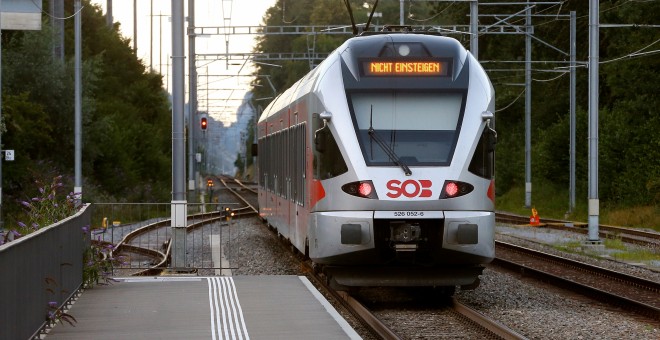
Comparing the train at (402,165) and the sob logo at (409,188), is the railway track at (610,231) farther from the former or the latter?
the sob logo at (409,188)

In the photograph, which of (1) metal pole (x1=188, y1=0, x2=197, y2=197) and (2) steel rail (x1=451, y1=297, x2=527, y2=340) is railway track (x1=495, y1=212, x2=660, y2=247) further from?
(2) steel rail (x1=451, y1=297, x2=527, y2=340)

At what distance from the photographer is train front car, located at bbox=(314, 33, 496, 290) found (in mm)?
15906

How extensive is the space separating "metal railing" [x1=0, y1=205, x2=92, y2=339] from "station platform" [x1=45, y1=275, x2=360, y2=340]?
1.11ft

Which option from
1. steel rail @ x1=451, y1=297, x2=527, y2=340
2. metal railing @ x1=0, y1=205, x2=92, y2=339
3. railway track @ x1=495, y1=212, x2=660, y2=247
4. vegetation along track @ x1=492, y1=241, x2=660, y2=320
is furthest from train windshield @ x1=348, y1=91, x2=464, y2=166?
railway track @ x1=495, y1=212, x2=660, y2=247

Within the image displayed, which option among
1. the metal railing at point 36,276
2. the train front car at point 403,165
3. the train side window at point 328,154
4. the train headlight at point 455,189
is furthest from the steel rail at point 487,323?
the metal railing at point 36,276

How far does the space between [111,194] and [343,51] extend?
123ft

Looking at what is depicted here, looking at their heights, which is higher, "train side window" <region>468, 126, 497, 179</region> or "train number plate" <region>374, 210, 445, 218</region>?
"train side window" <region>468, 126, 497, 179</region>

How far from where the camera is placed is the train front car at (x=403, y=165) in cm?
1591

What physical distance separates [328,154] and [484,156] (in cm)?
198

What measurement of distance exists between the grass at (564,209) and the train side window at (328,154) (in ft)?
75.5

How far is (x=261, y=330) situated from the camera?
12188 millimetres

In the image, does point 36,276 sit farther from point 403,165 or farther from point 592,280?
point 592,280

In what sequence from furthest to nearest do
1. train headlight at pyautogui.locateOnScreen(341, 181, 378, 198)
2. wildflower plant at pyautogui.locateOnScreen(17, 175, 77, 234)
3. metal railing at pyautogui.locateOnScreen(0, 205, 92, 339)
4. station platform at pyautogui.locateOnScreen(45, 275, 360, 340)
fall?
train headlight at pyautogui.locateOnScreen(341, 181, 378, 198), wildflower plant at pyautogui.locateOnScreen(17, 175, 77, 234), station platform at pyautogui.locateOnScreen(45, 275, 360, 340), metal railing at pyautogui.locateOnScreen(0, 205, 92, 339)

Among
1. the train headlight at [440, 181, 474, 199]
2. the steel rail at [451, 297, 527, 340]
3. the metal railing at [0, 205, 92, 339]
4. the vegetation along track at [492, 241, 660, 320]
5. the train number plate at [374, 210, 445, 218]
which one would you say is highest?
the train headlight at [440, 181, 474, 199]
